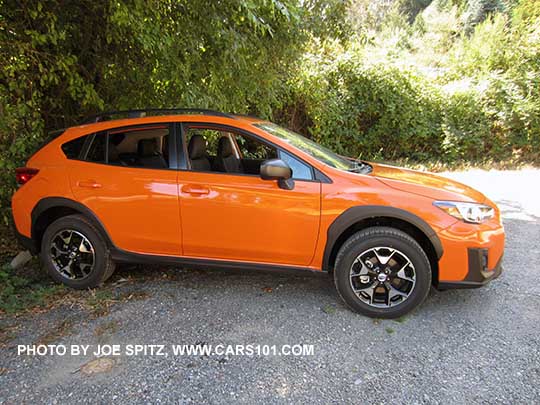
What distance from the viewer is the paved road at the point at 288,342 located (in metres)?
2.30

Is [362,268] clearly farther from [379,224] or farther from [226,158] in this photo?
[226,158]

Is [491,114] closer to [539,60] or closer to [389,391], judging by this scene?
[539,60]

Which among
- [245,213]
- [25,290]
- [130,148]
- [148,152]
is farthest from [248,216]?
[25,290]

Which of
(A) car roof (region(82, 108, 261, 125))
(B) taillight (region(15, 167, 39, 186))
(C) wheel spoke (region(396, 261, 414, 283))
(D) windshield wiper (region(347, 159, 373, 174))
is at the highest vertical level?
(A) car roof (region(82, 108, 261, 125))

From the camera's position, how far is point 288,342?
9.12ft

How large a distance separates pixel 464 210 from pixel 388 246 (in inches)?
25.3

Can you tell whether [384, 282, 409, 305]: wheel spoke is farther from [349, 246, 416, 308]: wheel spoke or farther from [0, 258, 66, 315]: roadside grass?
[0, 258, 66, 315]: roadside grass

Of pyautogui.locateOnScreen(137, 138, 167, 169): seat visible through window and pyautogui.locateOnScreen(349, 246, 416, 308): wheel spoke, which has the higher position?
pyautogui.locateOnScreen(137, 138, 167, 169): seat visible through window

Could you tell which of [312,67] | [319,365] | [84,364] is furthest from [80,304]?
[312,67]

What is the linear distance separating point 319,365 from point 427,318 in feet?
3.59

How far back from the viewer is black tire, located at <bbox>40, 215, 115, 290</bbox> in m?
3.48

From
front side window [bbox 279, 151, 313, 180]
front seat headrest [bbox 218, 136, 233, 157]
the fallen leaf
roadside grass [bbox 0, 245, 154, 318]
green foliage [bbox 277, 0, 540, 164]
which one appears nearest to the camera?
the fallen leaf

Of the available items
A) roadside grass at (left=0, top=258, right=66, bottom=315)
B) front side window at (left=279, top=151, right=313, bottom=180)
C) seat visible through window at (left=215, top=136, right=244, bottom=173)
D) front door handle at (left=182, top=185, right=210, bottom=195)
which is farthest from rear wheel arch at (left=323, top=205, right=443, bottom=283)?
roadside grass at (left=0, top=258, right=66, bottom=315)

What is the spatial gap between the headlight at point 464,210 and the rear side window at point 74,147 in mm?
3189
